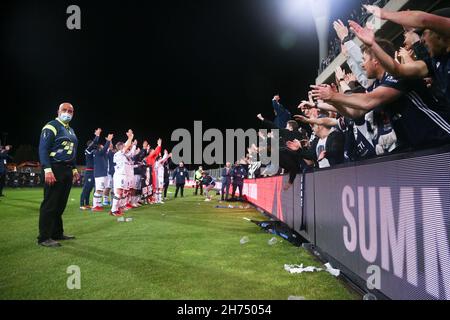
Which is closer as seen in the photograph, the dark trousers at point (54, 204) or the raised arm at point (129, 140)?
the dark trousers at point (54, 204)

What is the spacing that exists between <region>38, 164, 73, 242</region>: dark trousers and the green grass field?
1.11ft

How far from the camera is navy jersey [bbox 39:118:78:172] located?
18.4ft

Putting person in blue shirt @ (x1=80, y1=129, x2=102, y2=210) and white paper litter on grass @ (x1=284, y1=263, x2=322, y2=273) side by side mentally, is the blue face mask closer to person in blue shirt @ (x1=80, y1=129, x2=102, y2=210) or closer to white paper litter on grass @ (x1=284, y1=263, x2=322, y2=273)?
white paper litter on grass @ (x1=284, y1=263, x2=322, y2=273)

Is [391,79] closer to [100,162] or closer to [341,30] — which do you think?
[341,30]

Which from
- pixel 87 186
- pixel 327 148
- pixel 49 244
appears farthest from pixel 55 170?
pixel 87 186

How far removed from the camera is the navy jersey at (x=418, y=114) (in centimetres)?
262

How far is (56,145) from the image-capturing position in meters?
5.82

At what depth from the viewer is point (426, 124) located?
2674 millimetres

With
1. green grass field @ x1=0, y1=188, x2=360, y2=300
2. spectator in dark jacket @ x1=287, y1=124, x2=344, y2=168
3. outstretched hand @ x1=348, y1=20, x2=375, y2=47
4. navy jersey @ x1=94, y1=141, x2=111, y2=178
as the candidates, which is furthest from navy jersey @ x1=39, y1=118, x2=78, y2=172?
navy jersey @ x1=94, y1=141, x2=111, y2=178

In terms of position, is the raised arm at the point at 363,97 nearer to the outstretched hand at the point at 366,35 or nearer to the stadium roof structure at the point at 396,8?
the outstretched hand at the point at 366,35

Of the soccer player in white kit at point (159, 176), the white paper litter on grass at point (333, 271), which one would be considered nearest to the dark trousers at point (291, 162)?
the white paper litter on grass at point (333, 271)

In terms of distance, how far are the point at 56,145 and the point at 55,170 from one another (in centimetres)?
45

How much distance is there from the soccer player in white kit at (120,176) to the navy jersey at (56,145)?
3926mm
